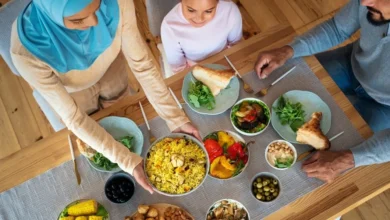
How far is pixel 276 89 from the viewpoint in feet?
4.93

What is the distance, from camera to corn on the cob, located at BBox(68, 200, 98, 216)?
126 centimetres

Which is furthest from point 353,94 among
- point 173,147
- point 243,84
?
point 173,147

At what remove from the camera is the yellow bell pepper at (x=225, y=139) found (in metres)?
1.38

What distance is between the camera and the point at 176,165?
1303mm

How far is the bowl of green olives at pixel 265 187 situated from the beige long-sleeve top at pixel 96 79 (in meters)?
0.33

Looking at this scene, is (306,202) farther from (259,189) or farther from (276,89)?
(276,89)

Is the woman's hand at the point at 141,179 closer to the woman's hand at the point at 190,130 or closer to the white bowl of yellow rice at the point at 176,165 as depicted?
the white bowl of yellow rice at the point at 176,165

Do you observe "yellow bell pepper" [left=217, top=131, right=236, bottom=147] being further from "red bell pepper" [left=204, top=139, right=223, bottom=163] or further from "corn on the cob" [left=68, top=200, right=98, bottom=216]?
"corn on the cob" [left=68, top=200, right=98, bottom=216]

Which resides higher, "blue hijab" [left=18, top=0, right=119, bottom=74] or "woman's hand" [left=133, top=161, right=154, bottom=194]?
"blue hijab" [left=18, top=0, right=119, bottom=74]

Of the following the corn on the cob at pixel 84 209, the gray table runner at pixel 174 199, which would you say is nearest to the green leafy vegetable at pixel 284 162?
the gray table runner at pixel 174 199

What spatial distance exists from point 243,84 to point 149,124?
0.40 m

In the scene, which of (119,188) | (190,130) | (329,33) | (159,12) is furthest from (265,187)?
(159,12)

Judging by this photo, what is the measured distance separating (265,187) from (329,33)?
77cm

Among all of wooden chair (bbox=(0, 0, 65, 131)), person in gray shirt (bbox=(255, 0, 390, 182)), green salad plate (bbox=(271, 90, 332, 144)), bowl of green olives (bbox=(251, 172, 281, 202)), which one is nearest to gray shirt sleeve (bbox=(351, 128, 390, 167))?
person in gray shirt (bbox=(255, 0, 390, 182))
